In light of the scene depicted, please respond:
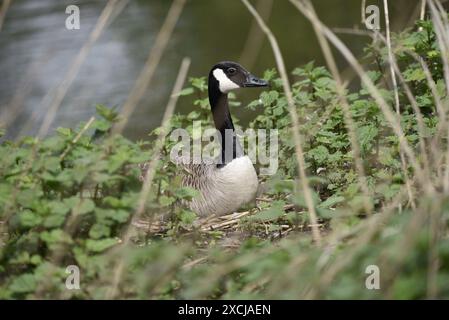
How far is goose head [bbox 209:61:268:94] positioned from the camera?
5727 mm

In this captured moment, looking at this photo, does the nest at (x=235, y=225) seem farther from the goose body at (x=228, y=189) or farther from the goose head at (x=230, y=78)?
the goose head at (x=230, y=78)

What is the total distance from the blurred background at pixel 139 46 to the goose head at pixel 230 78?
2.51 meters

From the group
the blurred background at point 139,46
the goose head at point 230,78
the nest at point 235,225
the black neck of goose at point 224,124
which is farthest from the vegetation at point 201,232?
the blurred background at point 139,46

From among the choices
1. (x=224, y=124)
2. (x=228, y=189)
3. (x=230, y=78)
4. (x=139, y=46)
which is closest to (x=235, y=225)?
(x=228, y=189)

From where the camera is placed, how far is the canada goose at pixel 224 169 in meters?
5.36

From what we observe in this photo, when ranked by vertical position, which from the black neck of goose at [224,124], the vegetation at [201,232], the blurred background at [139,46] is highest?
the blurred background at [139,46]

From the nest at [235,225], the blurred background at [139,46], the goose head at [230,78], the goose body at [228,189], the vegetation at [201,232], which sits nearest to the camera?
the vegetation at [201,232]

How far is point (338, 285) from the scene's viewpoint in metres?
2.90

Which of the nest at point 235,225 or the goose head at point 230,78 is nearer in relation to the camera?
the nest at point 235,225

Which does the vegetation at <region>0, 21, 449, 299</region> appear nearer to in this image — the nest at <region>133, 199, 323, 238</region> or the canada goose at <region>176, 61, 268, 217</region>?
the nest at <region>133, 199, 323, 238</region>

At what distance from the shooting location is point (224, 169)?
549 cm

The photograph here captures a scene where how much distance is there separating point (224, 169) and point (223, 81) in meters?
0.74

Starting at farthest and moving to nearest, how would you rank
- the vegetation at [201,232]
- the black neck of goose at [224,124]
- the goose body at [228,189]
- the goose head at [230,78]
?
the goose head at [230,78], the black neck of goose at [224,124], the goose body at [228,189], the vegetation at [201,232]
